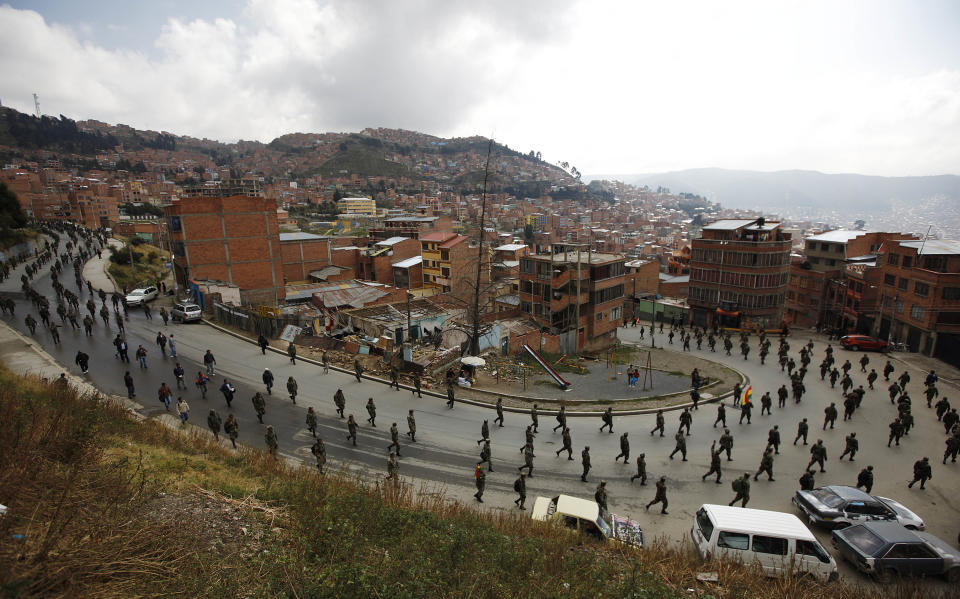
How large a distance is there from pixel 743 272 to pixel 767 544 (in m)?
38.4

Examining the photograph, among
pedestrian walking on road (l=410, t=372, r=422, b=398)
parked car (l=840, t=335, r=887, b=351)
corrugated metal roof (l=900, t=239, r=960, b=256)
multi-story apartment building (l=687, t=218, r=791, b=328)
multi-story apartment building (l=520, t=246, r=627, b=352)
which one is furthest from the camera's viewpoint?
multi-story apartment building (l=687, t=218, r=791, b=328)

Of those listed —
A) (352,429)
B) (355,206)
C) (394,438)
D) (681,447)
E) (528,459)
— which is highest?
(355,206)

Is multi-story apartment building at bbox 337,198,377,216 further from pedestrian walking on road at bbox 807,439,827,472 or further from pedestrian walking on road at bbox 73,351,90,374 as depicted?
pedestrian walking on road at bbox 807,439,827,472

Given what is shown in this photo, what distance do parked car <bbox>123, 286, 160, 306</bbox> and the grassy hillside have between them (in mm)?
24307

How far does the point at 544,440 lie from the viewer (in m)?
16.0

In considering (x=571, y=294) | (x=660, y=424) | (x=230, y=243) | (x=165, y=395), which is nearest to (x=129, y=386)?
(x=165, y=395)

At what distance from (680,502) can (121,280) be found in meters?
47.0

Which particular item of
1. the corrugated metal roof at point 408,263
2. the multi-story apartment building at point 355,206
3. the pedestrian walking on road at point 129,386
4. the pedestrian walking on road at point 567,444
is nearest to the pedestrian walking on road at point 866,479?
the pedestrian walking on road at point 567,444

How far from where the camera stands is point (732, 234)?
4244cm

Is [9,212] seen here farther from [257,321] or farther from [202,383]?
[202,383]

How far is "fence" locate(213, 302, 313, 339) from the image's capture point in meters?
24.6

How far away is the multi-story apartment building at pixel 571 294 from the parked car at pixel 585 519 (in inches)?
749

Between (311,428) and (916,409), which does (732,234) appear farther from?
(311,428)

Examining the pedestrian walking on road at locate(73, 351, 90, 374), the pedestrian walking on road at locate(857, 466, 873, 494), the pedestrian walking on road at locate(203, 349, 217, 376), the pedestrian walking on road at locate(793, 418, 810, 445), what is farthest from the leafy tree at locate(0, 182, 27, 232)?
the pedestrian walking on road at locate(857, 466, 873, 494)
